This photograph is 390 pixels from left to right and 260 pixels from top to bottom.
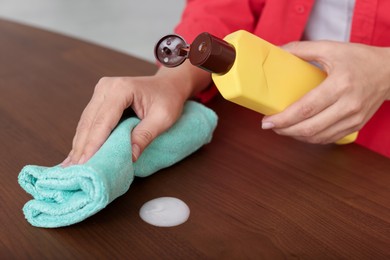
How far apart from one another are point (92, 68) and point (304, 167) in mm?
528

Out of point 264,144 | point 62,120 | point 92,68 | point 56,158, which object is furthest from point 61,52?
point 264,144

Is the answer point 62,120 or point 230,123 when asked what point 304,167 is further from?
point 62,120

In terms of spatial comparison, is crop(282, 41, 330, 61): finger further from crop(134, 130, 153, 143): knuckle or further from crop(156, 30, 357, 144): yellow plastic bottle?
crop(134, 130, 153, 143): knuckle

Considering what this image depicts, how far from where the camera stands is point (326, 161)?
772 millimetres

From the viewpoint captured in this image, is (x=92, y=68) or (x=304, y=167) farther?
(x=92, y=68)

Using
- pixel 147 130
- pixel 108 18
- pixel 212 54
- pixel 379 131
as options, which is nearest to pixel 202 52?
pixel 212 54

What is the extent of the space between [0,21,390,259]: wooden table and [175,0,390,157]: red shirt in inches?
6.1

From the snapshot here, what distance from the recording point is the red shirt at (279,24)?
0.91 metres

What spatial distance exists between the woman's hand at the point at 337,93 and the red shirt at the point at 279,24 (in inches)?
7.1

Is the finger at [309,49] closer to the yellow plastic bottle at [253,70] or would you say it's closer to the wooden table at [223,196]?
the yellow plastic bottle at [253,70]

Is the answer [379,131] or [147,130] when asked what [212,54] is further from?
[379,131]

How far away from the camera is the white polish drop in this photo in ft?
2.01

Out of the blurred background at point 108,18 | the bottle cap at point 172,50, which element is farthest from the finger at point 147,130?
the blurred background at point 108,18

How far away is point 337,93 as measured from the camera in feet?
2.28
